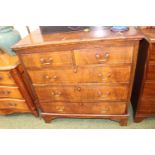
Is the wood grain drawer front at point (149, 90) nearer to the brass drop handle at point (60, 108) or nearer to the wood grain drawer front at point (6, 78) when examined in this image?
the brass drop handle at point (60, 108)

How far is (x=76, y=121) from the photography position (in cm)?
163

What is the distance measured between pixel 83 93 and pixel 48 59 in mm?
434

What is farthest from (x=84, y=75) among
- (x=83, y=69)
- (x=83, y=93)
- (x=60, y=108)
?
(x=60, y=108)

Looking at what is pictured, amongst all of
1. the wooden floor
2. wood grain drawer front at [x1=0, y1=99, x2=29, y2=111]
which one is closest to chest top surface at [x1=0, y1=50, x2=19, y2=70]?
wood grain drawer front at [x1=0, y1=99, x2=29, y2=111]

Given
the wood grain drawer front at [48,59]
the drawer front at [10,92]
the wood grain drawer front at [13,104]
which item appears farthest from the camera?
the wood grain drawer front at [13,104]

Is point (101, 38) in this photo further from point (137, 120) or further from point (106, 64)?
point (137, 120)

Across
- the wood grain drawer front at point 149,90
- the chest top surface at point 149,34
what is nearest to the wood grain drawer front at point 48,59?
the chest top surface at point 149,34

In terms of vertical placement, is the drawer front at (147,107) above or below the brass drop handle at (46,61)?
below

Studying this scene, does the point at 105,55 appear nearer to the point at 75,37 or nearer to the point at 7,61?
the point at 75,37

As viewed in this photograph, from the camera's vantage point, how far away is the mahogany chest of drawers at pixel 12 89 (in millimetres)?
1314

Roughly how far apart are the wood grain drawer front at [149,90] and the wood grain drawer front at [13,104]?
46.8 inches

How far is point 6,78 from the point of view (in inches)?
53.7

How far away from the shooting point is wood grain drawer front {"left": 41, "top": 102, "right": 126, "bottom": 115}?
4.48 feet
